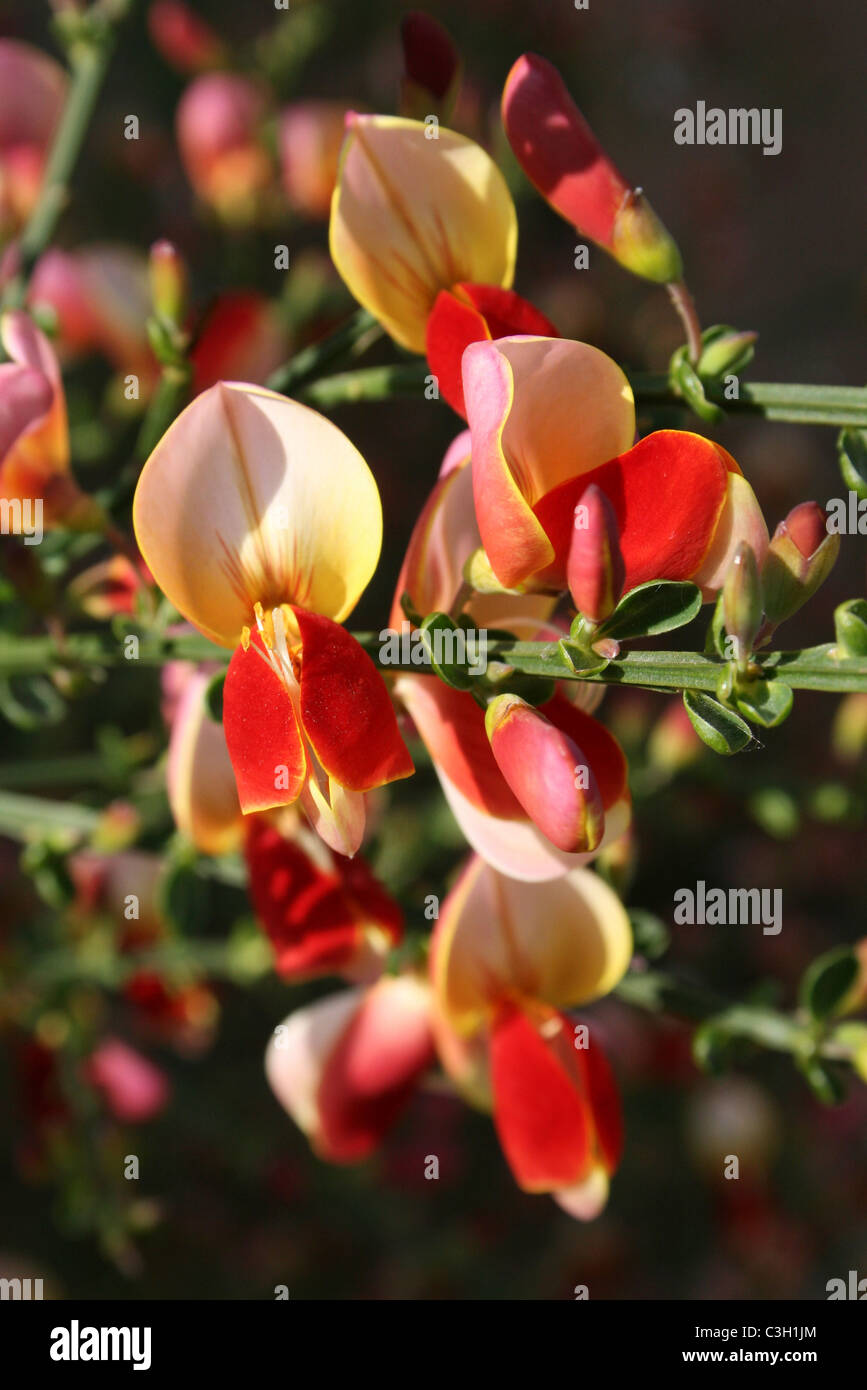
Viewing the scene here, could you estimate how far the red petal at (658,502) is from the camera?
1.40 feet

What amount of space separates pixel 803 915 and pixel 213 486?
1.28 metres

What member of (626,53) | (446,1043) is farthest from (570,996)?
(626,53)

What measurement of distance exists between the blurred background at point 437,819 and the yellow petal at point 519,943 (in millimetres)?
58

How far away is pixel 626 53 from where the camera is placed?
1.87m

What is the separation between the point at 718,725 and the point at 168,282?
13.7 inches

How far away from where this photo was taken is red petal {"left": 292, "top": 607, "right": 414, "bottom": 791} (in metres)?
0.43

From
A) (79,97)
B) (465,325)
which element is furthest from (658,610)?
(79,97)

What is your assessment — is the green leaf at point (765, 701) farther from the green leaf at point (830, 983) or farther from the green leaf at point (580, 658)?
the green leaf at point (830, 983)

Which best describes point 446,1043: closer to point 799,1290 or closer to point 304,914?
point 304,914

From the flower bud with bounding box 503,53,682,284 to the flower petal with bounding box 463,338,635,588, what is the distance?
0.33 ft

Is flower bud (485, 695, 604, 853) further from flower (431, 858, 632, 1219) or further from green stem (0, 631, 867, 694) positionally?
flower (431, 858, 632, 1219)

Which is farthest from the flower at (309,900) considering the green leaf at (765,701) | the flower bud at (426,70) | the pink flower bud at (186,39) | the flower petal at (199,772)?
the pink flower bud at (186,39)

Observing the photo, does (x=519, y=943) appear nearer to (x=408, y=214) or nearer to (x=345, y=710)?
(x=345, y=710)

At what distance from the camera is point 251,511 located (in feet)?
1.52
